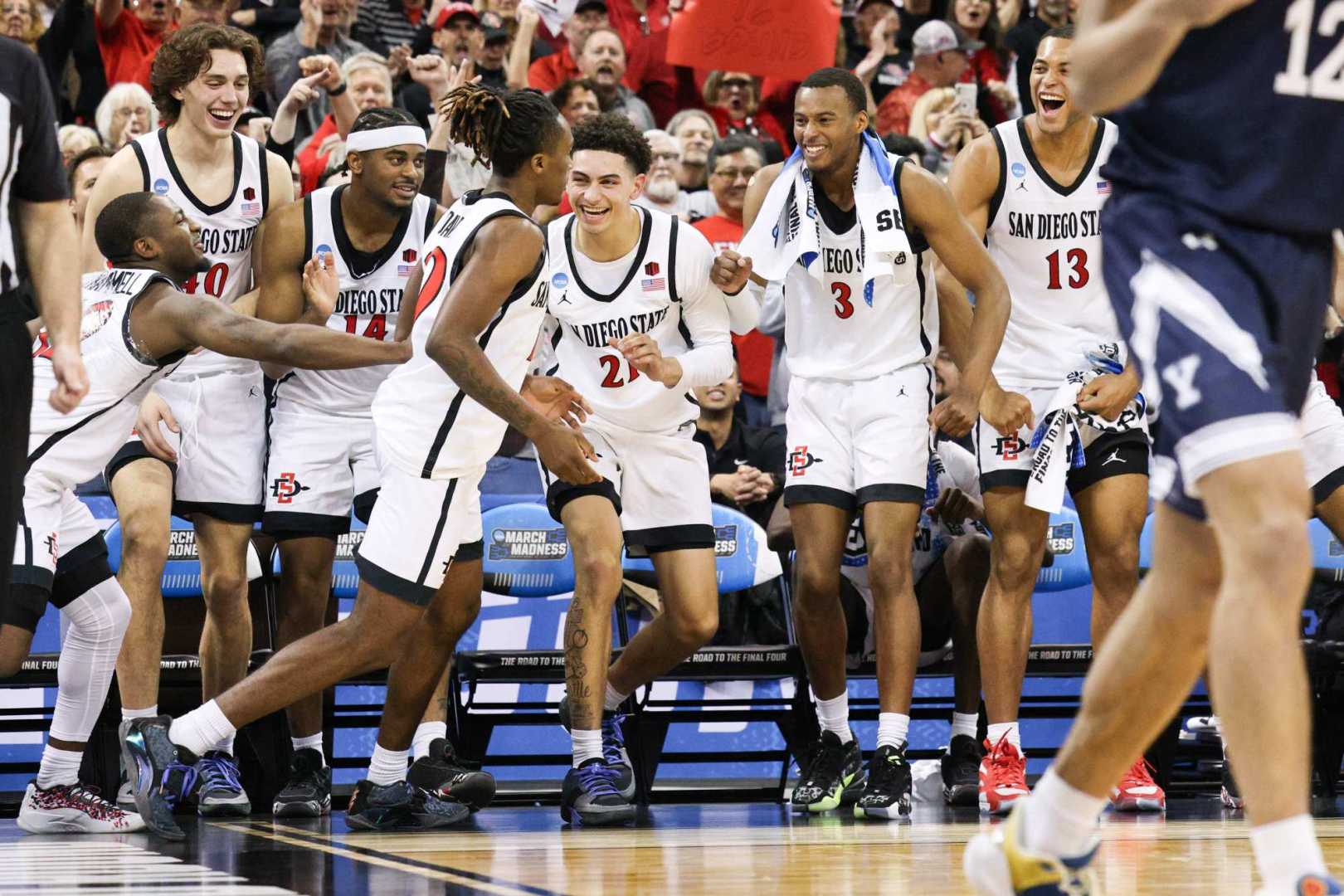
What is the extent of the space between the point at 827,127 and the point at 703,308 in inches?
30.5

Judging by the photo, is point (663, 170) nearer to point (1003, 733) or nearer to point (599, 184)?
point (599, 184)

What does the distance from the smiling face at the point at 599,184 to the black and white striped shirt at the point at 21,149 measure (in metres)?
2.63

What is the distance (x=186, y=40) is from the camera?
22.5ft

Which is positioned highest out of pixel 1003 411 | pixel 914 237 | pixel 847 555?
pixel 914 237

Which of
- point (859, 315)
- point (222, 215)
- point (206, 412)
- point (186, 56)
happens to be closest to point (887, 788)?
point (859, 315)

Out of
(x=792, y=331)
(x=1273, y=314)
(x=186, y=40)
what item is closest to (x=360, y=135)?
(x=186, y=40)

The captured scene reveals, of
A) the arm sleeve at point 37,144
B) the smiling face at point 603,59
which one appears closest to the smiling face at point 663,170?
the smiling face at point 603,59

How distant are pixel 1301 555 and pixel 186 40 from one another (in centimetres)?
518

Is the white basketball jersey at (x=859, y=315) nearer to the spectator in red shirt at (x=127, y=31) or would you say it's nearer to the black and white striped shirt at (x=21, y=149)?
the black and white striped shirt at (x=21, y=149)

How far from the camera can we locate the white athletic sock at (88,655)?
6.02 meters

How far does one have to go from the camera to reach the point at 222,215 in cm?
683

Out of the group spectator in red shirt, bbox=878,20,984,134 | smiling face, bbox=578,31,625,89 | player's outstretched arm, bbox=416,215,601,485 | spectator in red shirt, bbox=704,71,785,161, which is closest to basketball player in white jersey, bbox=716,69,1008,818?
player's outstretched arm, bbox=416,215,601,485

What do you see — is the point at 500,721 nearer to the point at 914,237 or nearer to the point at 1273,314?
the point at 914,237

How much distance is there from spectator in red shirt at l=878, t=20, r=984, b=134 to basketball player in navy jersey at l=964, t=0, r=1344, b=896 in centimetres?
→ 833
